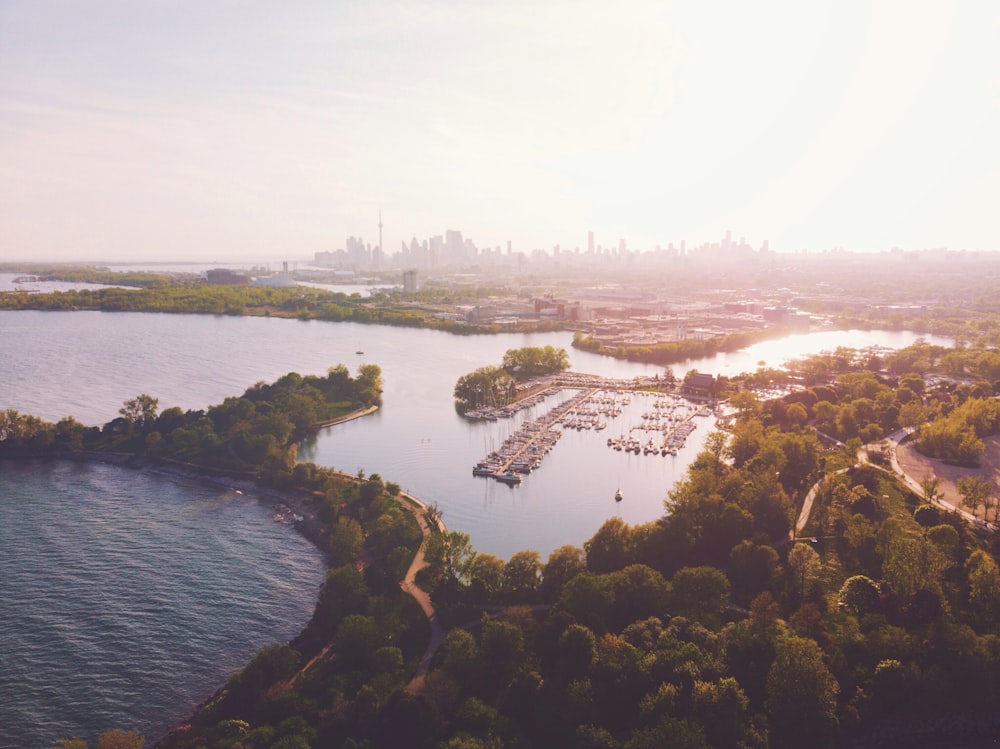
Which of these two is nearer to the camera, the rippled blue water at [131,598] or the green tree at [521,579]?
the rippled blue water at [131,598]

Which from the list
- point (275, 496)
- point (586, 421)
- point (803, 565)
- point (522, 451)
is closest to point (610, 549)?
point (803, 565)

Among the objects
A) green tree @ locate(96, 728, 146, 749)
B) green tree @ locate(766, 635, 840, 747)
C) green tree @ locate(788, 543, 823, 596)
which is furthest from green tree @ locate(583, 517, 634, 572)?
green tree @ locate(96, 728, 146, 749)

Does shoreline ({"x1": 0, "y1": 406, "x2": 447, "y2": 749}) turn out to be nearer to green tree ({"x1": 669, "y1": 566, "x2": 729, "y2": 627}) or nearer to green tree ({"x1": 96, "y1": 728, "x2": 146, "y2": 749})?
green tree ({"x1": 96, "y1": 728, "x2": 146, "y2": 749})

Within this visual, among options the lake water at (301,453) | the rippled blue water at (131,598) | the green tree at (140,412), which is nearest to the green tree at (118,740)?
the rippled blue water at (131,598)

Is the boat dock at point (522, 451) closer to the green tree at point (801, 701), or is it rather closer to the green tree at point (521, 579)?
the green tree at point (521, 579)

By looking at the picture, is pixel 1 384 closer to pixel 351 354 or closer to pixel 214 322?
pixel 351 354

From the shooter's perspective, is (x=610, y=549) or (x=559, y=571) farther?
(x=610, y=549)

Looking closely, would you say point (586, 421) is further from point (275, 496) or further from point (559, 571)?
point (559, 571)
